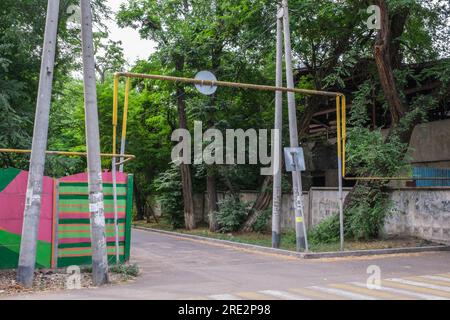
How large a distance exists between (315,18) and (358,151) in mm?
5922

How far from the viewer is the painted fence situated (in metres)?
10.9

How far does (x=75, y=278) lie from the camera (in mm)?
10711

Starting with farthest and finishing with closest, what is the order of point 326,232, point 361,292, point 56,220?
point 326,232 → point 56,220 → point 361,292

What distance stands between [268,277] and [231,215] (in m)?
11.8

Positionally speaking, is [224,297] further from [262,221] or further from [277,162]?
[262,221]

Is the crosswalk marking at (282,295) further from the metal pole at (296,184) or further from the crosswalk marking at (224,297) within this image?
the metal pole at (296,184)

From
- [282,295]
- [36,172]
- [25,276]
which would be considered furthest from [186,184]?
[282,295]

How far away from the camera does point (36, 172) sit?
9.95 meters

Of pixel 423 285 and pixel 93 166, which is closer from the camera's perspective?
pixel 423 285

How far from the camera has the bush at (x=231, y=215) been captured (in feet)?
74.8

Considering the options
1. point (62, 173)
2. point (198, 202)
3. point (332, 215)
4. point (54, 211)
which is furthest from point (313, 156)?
point (54, 211)

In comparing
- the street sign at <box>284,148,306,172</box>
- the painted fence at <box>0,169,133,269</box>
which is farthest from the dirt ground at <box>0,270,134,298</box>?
the street sign at <box>284,148,306,172</box>

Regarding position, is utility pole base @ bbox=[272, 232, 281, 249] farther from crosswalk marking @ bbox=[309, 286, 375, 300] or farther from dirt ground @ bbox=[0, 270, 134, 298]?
crosswalk marking @ bbox=[309, 286, 375, 300]
